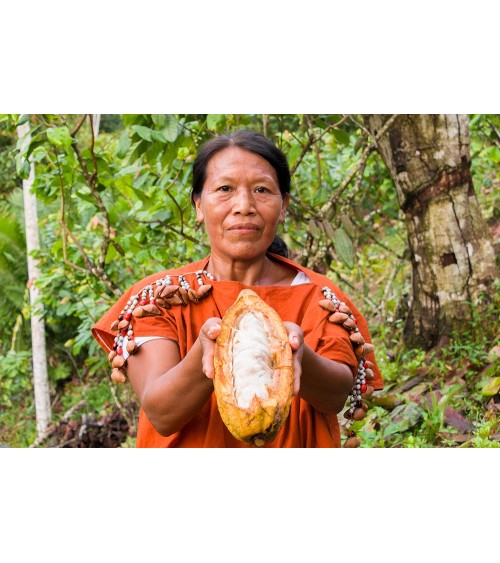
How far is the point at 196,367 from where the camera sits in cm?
105

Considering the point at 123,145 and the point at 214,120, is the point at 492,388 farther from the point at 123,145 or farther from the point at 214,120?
the point at 123,145

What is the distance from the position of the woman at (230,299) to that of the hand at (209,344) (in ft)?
0.69

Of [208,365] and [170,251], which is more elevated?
[170,251]

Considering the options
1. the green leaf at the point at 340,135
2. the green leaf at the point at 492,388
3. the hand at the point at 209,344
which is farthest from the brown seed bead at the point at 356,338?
the green leaf at the point at 340,135

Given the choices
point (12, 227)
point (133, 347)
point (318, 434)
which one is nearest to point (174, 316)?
point (133, 347)

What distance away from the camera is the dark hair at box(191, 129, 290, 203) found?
4.37 feet

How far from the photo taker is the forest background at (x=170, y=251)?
7.58 ft

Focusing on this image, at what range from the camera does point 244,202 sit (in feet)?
4.25

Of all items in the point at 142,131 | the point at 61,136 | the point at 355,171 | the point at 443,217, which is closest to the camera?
the point at 61,136

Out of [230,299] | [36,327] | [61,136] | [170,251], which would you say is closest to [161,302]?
[230,299]

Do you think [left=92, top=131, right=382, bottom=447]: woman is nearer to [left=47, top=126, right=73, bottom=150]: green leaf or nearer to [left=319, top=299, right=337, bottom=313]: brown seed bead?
[left=319, top=299, right=337, bottom=313]: brown seed bead

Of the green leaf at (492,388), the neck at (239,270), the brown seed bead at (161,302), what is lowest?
the green leaf at (492,388)

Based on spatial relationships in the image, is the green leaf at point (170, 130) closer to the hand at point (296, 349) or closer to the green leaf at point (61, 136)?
the green leaf at point (61, 136)

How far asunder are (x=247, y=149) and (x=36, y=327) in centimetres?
216
